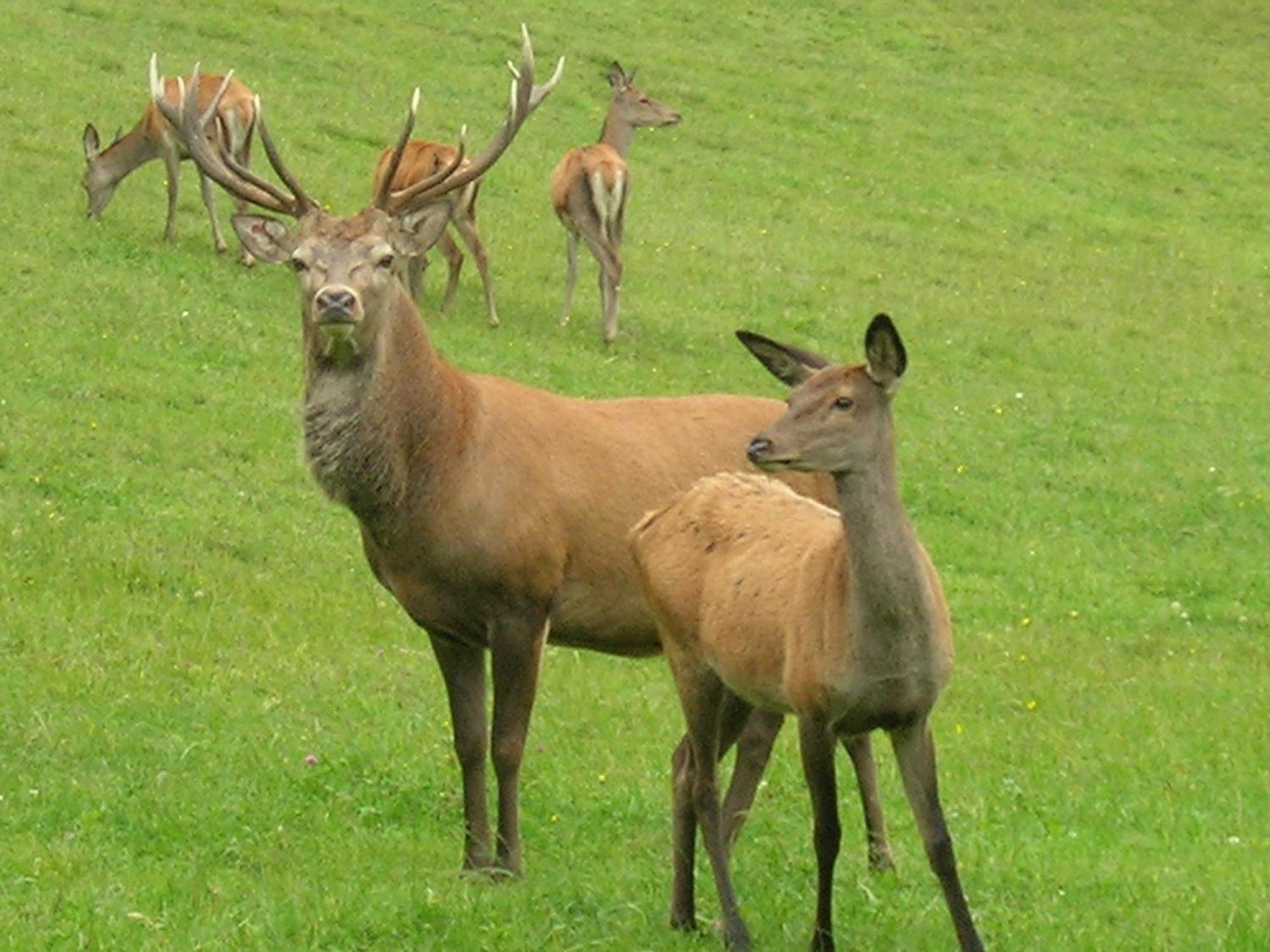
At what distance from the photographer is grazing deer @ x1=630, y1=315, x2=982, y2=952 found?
271 inches

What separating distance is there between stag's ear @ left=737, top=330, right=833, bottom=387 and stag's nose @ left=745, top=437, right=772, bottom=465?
494 millimetres

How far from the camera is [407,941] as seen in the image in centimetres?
714

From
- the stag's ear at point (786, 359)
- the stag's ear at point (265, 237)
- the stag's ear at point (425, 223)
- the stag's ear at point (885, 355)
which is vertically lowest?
the stag's ear at point (265, 237)

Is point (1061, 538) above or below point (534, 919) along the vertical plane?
below

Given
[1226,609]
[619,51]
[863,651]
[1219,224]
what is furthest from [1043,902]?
[619,51]

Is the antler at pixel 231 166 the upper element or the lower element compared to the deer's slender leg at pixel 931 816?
upper

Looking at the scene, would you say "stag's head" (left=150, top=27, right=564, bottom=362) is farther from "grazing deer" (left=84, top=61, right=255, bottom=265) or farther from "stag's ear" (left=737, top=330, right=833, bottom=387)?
"grazing deer" (left=84, top=61, right=255, bottom=265)

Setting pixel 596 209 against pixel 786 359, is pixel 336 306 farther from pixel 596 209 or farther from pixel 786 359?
pixel 596 209

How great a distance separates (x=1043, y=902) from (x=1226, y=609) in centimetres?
781

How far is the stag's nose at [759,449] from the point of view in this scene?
22.6 ft

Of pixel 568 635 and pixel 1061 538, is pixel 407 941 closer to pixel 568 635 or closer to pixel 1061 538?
pixel 568 635

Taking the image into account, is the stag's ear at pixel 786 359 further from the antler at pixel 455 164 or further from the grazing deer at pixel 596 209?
the grazing deer at pixel 596 209

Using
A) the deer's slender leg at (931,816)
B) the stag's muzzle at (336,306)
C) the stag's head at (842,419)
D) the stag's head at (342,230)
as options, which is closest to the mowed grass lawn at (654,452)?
the deer's slender leg at (931,816)

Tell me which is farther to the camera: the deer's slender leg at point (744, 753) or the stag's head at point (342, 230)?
the stag's head at point (342, 230)
